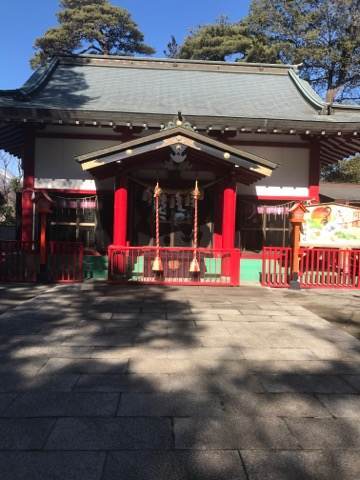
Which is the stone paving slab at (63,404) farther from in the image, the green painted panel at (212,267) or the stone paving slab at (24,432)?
the green painted panel at (212,267)

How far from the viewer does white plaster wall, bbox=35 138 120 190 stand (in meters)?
10.7

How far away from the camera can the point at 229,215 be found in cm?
991

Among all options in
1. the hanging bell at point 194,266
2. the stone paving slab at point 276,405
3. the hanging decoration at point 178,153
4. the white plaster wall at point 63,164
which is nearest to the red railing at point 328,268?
the hanging bell at point 194,266

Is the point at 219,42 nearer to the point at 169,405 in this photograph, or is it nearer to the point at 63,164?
the point at 63,164

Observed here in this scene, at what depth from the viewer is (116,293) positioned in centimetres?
823

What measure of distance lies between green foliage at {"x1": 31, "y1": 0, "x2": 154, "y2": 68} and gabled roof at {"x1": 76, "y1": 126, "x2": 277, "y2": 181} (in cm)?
2628

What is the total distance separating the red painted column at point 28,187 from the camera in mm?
10555

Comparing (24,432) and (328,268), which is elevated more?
(328,268)

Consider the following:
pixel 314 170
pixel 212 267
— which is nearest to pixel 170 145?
pixel 212 267

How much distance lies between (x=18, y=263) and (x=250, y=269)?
231 inches

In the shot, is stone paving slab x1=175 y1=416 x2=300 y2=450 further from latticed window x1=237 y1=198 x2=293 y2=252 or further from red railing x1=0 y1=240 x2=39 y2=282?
latticed window x1=237 y1=198 x2=293 y2=252

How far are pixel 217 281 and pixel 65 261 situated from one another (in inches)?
145

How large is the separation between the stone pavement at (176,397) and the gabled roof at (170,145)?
398cm

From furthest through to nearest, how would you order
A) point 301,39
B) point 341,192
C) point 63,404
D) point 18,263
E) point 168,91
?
1. point 301,39
2. point 341,192
3. point 168,91
4. point 18,263
5. point 63,404
